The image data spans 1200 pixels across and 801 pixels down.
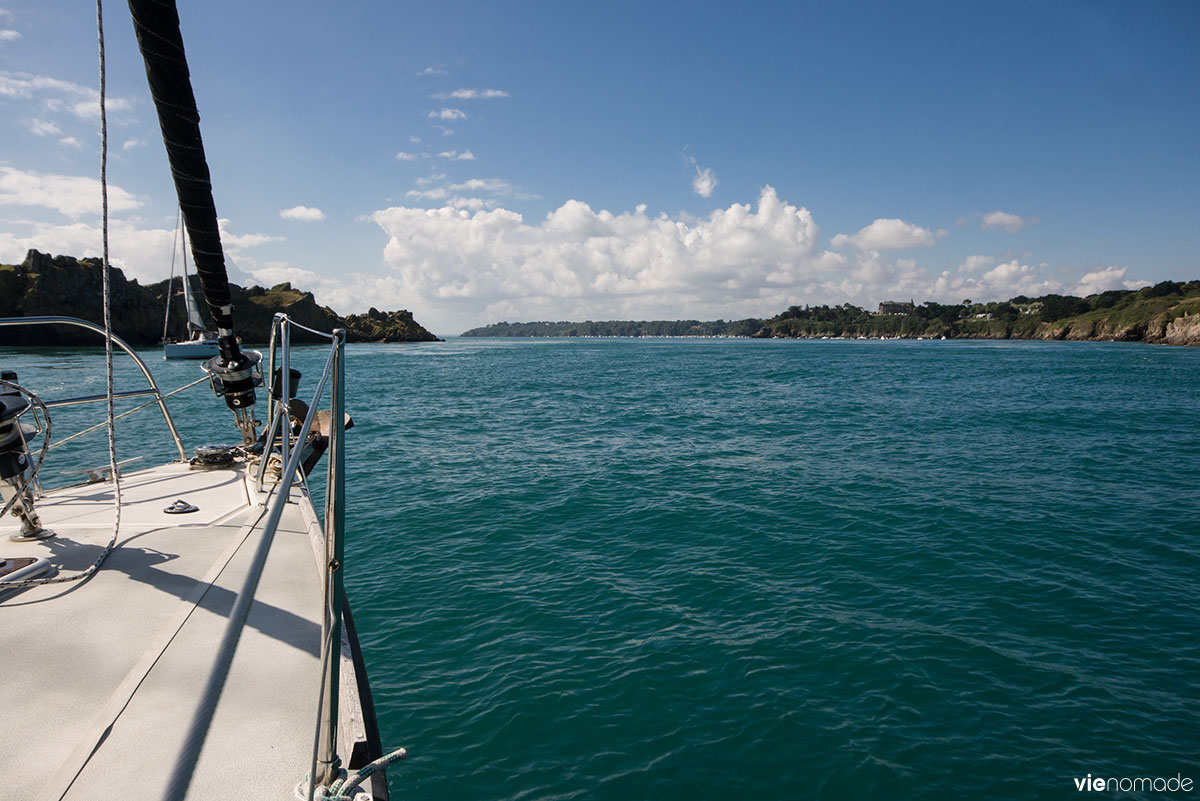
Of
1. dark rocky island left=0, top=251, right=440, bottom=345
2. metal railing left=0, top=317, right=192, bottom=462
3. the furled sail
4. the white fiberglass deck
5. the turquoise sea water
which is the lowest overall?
the turquoise sea water

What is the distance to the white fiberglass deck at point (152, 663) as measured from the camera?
318cm

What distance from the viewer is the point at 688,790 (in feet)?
20.2

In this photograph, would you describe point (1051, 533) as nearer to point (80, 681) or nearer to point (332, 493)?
point (332, 493)

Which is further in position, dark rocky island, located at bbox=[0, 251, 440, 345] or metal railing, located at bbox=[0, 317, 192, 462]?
dark rocky island, located at bbox=[0, 251, 440, 345]

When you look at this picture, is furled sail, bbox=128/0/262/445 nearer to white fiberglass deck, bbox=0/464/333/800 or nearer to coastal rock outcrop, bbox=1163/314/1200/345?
white fiberglass deck, bbox=0/464/333/800

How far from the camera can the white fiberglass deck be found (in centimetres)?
318

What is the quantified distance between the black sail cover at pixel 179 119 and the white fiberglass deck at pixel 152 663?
3.15 metres

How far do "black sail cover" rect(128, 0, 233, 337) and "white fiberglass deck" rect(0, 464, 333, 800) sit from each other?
3.15 metres

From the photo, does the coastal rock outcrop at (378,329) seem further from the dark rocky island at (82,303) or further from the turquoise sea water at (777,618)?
the turquoise sea water at (777,618)

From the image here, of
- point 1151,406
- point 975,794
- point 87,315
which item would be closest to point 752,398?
point 1151,406

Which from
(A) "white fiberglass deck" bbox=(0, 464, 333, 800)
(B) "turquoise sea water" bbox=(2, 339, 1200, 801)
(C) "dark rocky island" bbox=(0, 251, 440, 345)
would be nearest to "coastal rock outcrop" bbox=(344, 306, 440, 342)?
(C) "dark rocky island" bbox=(0, 251, 440, 345)

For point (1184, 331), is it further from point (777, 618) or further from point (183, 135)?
point (183, 135)

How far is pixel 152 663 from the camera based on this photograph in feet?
13.1

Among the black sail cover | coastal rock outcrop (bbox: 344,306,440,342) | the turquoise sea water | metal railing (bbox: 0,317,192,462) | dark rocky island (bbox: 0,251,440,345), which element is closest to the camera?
the black sail cover
